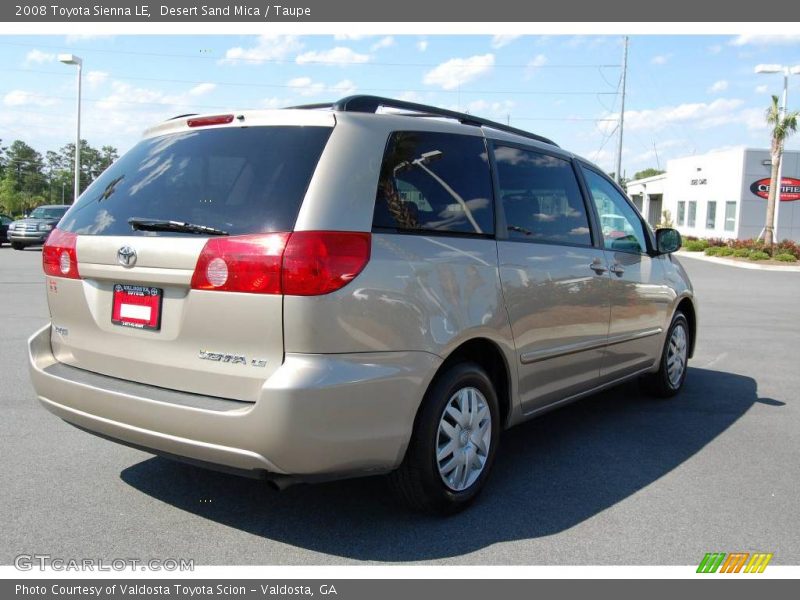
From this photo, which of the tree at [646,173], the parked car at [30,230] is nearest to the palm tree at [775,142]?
the parked car at [30,230]

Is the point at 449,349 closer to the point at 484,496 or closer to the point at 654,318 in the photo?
the point at 484,496

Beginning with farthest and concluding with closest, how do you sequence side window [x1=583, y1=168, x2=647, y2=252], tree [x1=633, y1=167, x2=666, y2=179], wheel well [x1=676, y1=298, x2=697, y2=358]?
tree [x1=633, y1=167, x2=666, y2=179], wheel well [x1=676, y1=298, x2=697, y2=358], side window [x1=583, y1=168, x2=647, y2=252]

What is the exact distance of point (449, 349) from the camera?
3.48 m

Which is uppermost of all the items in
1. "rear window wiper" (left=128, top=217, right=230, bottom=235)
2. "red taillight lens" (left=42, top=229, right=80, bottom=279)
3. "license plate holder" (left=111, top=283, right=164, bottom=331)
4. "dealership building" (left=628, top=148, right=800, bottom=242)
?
"dealership building" (left=628, top=148, right=800, bottom=242)

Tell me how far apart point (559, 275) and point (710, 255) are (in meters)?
33.2

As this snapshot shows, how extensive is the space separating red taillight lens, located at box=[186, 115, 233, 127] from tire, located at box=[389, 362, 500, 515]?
157 cm

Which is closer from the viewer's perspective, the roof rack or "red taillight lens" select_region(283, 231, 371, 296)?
"red taillight lens" select_region(283, 231, 371, 296)

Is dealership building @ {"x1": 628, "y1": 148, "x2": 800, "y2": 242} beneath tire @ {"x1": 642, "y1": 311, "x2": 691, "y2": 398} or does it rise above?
above

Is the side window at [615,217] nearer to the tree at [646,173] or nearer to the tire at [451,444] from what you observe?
the tire at [451,444]

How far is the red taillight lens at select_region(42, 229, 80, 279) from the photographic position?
357 cm

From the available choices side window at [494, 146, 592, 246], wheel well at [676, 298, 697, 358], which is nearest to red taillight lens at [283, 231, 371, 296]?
side window at [494, 146, 592, 246]

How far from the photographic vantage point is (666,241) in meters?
6.09

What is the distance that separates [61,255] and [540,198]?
267 cm

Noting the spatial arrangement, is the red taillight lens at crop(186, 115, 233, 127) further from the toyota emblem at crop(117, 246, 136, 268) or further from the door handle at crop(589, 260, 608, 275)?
the door handle at crop(589, 260, 608, 275)
